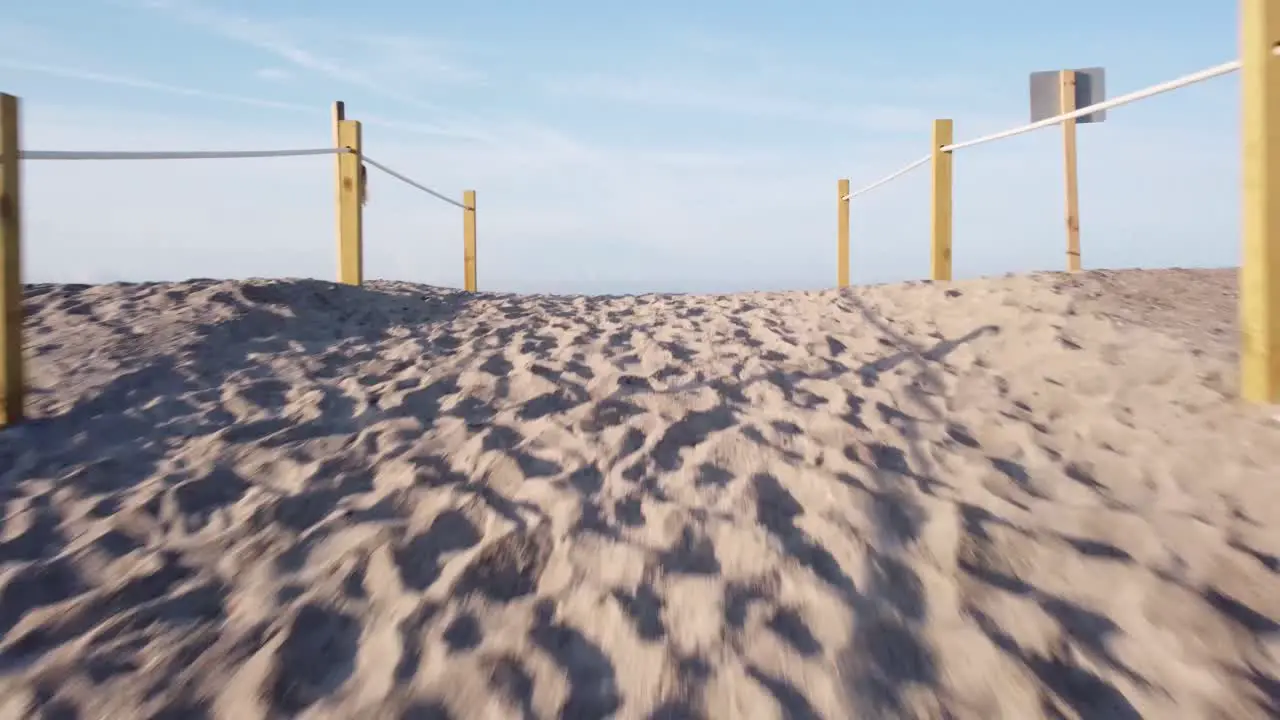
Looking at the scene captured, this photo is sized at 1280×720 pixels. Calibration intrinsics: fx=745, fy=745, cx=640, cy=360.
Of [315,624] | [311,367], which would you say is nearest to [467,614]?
[315,624]

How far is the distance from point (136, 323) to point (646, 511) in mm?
3410

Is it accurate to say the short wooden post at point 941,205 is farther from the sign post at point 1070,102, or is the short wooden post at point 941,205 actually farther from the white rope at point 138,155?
the white rope at point 138,155

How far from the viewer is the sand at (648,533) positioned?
59.8 inches

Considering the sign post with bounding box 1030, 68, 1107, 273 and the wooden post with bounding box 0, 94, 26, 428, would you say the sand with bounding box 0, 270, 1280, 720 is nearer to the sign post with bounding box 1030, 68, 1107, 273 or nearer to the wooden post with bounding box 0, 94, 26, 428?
the wooden post with bounding box 0, 94, 26, 428

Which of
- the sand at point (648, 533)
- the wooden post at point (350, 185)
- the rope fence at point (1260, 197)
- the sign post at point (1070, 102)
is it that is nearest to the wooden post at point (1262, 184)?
the rope fence at point (1260, 197)

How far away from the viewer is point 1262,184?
2.44 m

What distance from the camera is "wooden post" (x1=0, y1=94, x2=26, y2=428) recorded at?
2787mm

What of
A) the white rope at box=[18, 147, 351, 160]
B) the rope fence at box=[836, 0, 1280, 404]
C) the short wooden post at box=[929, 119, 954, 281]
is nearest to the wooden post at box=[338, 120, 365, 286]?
the white rope at box=[18, 147, 351, 160]

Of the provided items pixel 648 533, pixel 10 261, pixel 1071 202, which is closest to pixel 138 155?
pixel 10 261

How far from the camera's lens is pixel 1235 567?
1.79m

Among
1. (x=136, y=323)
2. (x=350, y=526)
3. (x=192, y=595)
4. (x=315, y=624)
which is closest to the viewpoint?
(x=315, y=624)

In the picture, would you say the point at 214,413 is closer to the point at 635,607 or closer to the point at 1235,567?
the point at 635,607

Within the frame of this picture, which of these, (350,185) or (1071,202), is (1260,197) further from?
(350,185)

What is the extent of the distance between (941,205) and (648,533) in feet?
14.2
